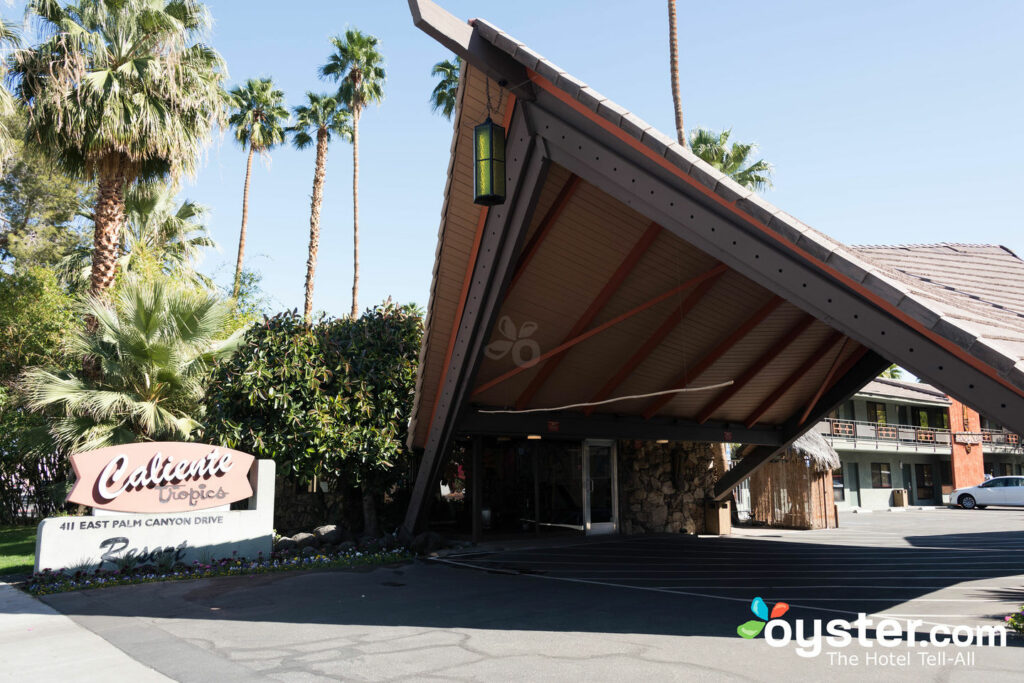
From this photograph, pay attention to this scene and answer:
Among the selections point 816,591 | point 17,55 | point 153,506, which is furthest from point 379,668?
point 17,55

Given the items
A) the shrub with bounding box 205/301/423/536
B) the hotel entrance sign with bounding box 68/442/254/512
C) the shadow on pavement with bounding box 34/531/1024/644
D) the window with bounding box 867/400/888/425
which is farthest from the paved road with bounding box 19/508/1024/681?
the window with bounding box 867/400/888/425

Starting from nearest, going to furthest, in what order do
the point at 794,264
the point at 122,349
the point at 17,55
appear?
the point at 794,264, the point at 122,349, the point at 17,55

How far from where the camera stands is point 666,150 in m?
7.13

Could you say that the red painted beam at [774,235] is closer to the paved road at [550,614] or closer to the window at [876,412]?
the paved road at [550,614]

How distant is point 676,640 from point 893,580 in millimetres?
6180

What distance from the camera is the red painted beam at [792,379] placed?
48.3 ft

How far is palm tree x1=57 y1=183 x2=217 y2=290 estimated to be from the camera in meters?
20.4

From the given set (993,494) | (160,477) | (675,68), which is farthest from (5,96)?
(993,494)

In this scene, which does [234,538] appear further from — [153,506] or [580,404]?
[580,404]

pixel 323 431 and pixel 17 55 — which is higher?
pixel 17 55

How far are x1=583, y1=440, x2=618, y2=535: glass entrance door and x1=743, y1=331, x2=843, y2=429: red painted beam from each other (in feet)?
11.9

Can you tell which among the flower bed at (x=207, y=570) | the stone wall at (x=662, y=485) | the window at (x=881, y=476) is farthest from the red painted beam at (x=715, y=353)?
the window at (x=881, y=476)

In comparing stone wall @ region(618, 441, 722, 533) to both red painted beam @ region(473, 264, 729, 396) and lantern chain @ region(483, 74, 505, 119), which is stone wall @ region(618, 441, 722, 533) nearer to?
red painted beam @ region(473, 264, 729, 396)

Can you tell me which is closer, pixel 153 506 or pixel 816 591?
pixel 816 591
